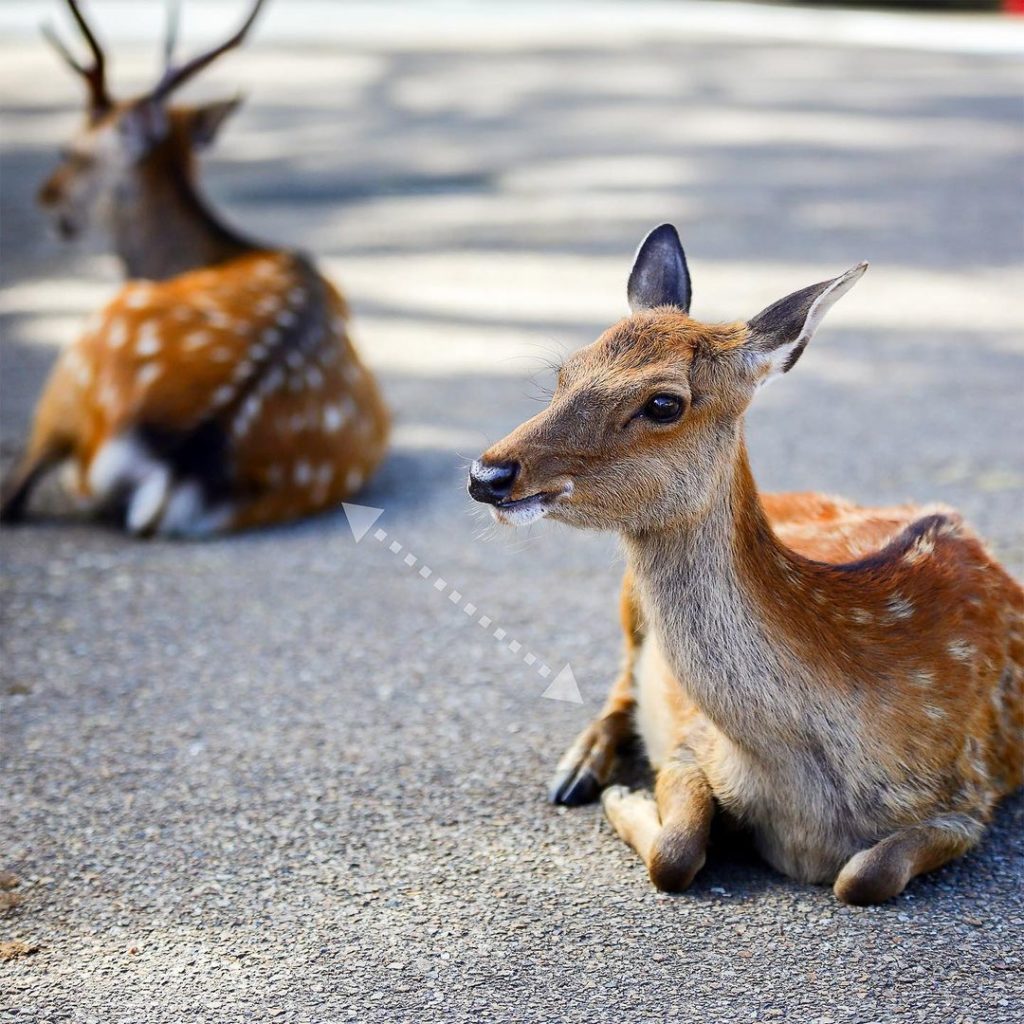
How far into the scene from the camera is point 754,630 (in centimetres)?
298

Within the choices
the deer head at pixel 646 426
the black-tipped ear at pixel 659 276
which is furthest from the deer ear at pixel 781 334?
the black-tipped ear at pixel 659 276

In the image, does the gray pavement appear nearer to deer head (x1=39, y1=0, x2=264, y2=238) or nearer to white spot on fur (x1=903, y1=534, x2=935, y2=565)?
white spot on fur (x1=903, y1=534, x2=935, y2=565)

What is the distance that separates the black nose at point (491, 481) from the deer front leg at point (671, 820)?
28.8 inches

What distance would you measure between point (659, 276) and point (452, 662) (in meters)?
1.37

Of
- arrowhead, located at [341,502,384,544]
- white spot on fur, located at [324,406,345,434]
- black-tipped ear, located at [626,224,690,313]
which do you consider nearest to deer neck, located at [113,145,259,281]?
white spot on fur, located at [324,406,345,434]

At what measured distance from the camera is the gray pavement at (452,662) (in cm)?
285

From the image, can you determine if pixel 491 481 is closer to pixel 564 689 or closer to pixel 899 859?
pixel 899 859

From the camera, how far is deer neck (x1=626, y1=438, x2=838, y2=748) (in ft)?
9.71

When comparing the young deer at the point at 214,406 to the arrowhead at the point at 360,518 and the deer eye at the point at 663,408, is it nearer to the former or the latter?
the arrowhead at the point at 360,518

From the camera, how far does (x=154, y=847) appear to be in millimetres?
3326

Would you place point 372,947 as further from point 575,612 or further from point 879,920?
point 575,612

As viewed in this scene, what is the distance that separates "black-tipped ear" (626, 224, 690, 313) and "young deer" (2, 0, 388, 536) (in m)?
2.23

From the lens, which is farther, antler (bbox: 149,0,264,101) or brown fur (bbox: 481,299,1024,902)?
antler (bbox: 149,0,264,101)

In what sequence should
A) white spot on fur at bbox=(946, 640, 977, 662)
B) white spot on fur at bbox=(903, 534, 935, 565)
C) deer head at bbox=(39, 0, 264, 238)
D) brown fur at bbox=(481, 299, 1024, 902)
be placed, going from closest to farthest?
brown fur at bbox=(481, 299, 1024, 902) → white spot on fur at bbox=(946, 640, 977, 662) → white spot on fur at bbox=(903, 534, 935, 565) → deer head at bbox=(39, 0, 264, 238)
